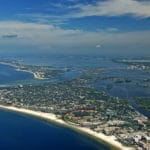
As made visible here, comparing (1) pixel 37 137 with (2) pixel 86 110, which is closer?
(1) pixel 37 137

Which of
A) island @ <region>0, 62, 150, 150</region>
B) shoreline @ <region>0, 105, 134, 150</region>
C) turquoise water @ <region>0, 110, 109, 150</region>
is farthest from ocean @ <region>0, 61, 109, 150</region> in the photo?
island @ <region>0, 62, 150, 150</region>

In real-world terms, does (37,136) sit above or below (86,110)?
below

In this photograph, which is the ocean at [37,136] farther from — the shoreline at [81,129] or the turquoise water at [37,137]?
the shoreline at [81,129]

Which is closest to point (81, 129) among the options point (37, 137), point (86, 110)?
point (37, 137)

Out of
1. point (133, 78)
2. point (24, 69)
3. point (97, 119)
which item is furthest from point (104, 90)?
point (24, 69)

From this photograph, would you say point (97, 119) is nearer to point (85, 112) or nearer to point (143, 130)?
point (85, 112)

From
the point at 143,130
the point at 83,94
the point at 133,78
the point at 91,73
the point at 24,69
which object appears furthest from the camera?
the point at 24,69

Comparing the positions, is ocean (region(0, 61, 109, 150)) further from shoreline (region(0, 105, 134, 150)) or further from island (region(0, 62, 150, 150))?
island (region(0, 62, 150, 150))

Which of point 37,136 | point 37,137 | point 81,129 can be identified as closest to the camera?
point 37,137

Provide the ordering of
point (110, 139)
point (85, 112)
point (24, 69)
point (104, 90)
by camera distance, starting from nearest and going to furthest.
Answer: point (110, 139), point (85, 112), point (104, 90), point (24, 69)

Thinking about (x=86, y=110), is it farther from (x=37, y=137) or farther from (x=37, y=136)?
(x=37, y=137)

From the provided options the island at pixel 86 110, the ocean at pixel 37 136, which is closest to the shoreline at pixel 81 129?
the island at pixel 86 110
